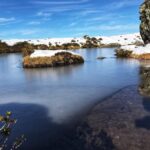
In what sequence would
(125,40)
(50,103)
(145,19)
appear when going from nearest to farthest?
(50,103) → (145,19) → (125,40)

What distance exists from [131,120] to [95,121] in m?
1.31

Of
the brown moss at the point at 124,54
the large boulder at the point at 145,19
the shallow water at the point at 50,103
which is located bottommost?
the brown moss at the point at 124,54

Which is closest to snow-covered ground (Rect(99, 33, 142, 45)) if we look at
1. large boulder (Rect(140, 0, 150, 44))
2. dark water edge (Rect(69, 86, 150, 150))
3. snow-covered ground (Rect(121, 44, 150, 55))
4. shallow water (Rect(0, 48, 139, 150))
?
snow-covered ground (Rect(121, 44, 150, 55))

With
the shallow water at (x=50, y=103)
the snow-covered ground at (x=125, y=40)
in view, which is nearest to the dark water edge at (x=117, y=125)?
the shallow water at (x=50, y=103)

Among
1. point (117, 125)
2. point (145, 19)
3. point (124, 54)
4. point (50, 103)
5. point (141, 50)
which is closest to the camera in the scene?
point (117, 125)

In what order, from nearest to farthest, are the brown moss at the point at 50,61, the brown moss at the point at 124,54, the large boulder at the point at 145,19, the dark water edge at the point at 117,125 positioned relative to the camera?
the dark water edge at the point at 117,125, the large boulder at the point at 145,19, the brown moss at the point at 50,61, the brown moss at the point at 124,54

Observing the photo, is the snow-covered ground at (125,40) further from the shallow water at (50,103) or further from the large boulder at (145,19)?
the shallow water at (50,103)

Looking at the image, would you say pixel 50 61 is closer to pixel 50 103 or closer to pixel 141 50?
pixel 141 50

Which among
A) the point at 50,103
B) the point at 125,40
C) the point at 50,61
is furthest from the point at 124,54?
the point at 125,40

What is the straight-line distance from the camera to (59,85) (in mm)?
20078

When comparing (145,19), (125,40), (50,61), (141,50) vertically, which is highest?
(145,19)

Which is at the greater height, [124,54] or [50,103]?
[50,103]

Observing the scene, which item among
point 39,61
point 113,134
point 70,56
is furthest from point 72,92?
point 70,56

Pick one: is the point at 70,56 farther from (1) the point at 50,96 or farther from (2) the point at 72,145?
(2) the point at 72,145
